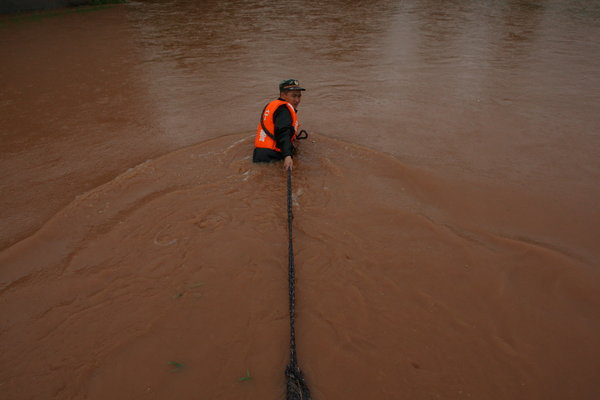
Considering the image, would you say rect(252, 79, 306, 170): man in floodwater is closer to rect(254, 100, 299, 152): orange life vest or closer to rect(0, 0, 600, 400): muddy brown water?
rect(254, 100, 299, 152): orange life vest

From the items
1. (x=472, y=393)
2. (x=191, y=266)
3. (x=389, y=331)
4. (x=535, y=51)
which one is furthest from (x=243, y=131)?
(x=535, y=51)

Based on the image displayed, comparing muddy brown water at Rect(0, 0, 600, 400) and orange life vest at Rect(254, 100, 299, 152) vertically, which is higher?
orange life vest at Rect(254, 100, 299, 152)

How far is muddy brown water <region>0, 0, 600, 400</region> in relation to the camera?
7.53 ft

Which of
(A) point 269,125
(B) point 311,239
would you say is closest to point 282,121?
(A) point 269,125

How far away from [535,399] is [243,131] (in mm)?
4666

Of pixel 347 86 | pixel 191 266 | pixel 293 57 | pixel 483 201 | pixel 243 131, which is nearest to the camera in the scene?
pixel 191 266

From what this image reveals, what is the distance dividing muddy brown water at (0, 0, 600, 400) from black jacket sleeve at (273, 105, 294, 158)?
350 mm

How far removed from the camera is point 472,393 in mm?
2139

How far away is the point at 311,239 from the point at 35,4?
66.6 ft

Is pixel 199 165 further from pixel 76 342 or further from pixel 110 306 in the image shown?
pixel 76 342

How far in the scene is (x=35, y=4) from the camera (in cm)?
1670

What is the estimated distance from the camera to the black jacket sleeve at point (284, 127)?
424 cm

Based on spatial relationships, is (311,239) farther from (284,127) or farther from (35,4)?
(35,4)

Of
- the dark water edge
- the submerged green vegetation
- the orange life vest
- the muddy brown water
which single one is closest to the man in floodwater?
the orange life vest
